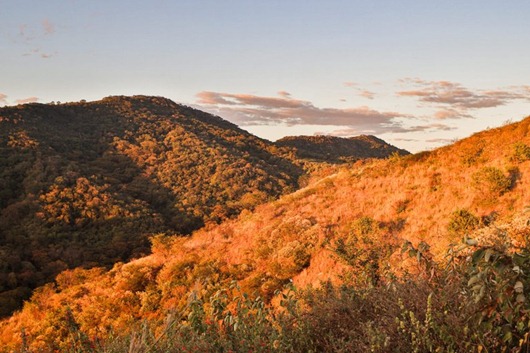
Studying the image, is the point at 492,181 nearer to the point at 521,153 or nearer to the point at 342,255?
the point at 521,153

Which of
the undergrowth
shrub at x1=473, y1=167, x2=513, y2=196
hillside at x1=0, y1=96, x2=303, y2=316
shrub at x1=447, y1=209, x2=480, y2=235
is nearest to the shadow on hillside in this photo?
hillside at x1=0, y1=96, x2=303, y2=316

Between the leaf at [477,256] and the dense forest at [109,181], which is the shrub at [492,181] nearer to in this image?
the leaf at [477,256]

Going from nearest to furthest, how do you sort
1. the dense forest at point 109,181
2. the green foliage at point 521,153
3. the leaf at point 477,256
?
1. the leaf at point 477,256
2. the green foliage at point 521,153
3. the dense forest at point 109,181

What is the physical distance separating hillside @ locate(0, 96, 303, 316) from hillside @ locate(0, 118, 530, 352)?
1638 centimetres

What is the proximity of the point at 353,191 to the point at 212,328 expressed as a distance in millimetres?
16743

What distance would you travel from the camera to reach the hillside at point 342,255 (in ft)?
11.5

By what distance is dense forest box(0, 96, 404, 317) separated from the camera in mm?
44812

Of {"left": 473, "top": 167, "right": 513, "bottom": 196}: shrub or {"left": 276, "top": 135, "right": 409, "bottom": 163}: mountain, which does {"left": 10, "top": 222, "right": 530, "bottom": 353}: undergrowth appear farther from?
{"left": 276, "top": 135, "right": 409, "bottom": 163}: mountain

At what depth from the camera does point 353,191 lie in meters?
19.7

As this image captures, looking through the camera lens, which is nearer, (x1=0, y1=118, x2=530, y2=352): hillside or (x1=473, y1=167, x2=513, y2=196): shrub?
(x1=0, y1=118, x2=530, y2=352): hillside

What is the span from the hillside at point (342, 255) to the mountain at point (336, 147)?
8468 centimetres

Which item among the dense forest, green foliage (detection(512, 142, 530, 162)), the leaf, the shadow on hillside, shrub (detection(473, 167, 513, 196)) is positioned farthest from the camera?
the dense forest

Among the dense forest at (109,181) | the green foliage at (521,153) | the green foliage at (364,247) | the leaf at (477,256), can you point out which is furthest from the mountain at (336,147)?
the leaf at (477,256)

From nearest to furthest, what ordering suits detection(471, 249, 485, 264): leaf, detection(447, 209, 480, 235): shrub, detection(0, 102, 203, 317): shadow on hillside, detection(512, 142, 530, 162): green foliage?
detection(471, 249, 485, 264): leaf < detection(447, 209, 480, 235): shrub < detection(512, 142, 530, 162): green foliage < detection(0, 102, 203, 317): shadow on hillside
